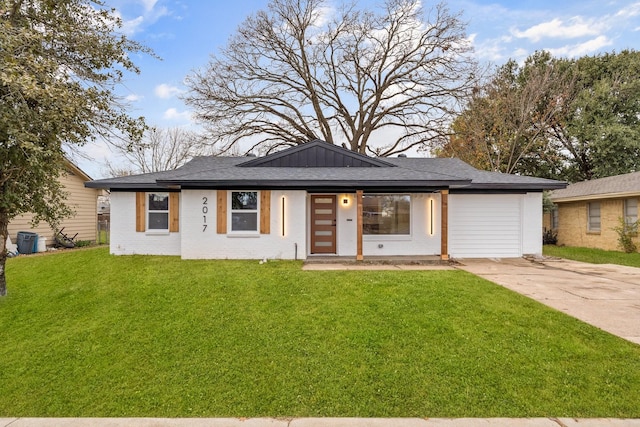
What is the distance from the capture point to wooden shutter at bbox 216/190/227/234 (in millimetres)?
9992

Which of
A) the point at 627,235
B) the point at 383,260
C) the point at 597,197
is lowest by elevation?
the point at 383,260

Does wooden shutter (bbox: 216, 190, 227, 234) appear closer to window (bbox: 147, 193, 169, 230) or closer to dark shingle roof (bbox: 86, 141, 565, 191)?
dark shingle roof (bbox: 86, 141, 565, 191)

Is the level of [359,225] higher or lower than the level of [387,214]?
lower

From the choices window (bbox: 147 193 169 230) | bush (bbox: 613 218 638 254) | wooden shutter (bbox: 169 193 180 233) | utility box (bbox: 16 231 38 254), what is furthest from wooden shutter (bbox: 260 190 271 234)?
bush (bbox: 613 218 638 254)

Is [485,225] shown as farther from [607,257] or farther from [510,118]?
Result: [510,118]

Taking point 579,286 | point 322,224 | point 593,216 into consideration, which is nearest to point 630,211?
point 593,216

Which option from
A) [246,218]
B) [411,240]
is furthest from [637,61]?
[246,218]

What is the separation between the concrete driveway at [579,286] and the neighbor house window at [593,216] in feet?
22.1

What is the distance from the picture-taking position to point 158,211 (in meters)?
11.1

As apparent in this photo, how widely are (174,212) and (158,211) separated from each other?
2.03 ft

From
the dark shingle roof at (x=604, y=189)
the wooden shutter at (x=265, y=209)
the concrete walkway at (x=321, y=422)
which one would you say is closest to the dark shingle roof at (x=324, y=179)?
the wooden shutter at (x=265, y=209)

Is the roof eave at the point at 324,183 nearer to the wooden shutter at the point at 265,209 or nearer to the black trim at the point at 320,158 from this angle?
the wooden shutter at the point at 265,209

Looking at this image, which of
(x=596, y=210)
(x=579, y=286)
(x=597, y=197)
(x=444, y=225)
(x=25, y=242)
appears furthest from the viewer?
(x=596, y=210)

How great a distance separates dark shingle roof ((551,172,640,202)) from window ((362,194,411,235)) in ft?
31.9
